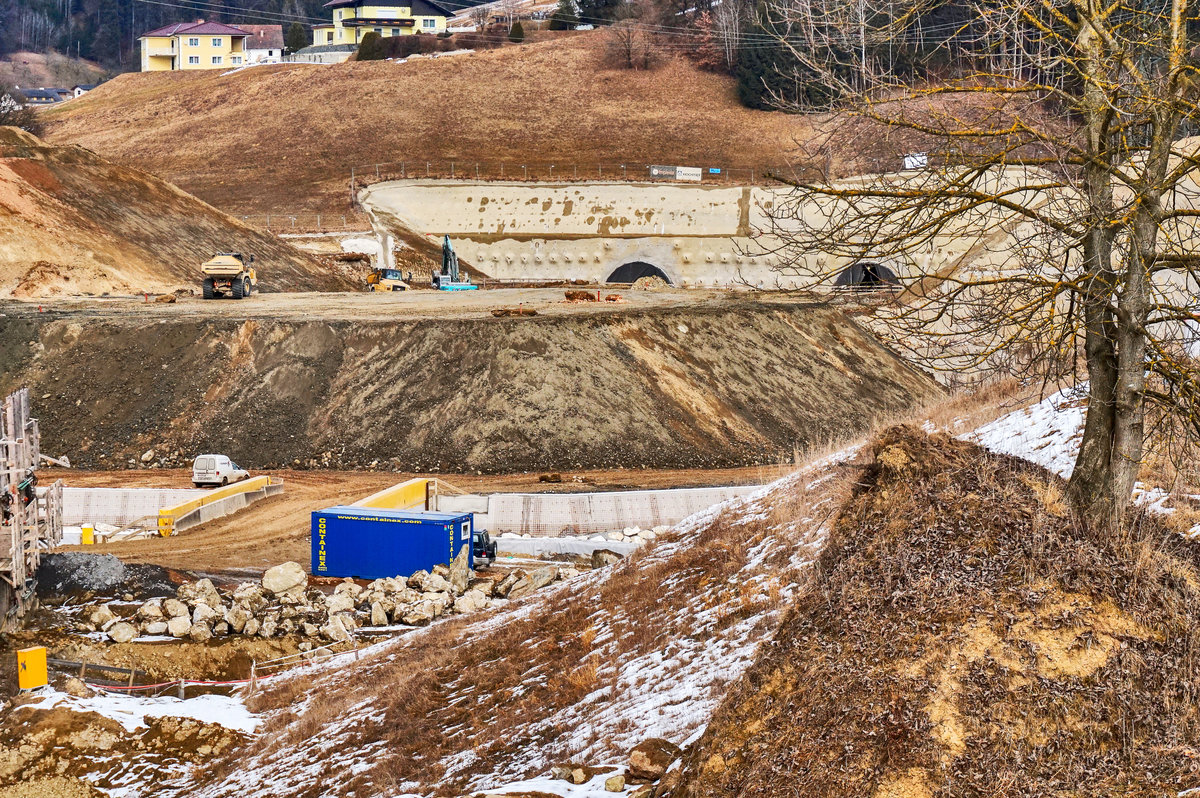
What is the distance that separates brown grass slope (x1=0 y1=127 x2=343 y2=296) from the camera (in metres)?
55.3

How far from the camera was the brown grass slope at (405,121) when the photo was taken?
91.6m

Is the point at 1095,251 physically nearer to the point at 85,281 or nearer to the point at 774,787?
the point at 774,787

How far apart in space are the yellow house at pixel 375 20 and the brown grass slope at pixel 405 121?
29.8 metres

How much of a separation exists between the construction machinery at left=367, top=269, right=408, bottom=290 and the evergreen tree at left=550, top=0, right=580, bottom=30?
7288 cm

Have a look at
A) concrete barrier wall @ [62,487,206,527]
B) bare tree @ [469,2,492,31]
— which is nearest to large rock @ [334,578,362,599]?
concrete barrier wall @ [62,487,206,527]

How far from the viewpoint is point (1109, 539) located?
9727 mm

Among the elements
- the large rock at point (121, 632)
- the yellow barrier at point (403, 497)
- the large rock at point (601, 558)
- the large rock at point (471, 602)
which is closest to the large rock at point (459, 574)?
the large rock at point (471, 602)

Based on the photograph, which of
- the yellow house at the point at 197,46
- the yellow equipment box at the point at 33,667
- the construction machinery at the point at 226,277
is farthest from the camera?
the yellow house at the point at 197,46

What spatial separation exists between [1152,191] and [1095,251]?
2.19 feet

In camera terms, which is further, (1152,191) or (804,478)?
(804,478)

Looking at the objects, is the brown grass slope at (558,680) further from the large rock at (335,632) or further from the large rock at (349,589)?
the large rock at (349,589)

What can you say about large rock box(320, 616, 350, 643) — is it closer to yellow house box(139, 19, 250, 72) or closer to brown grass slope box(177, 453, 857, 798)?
brown grass slope box(177, 453, 857, 798)

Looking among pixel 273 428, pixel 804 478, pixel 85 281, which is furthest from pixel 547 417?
pixel 85 281

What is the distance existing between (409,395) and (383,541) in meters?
14.1
